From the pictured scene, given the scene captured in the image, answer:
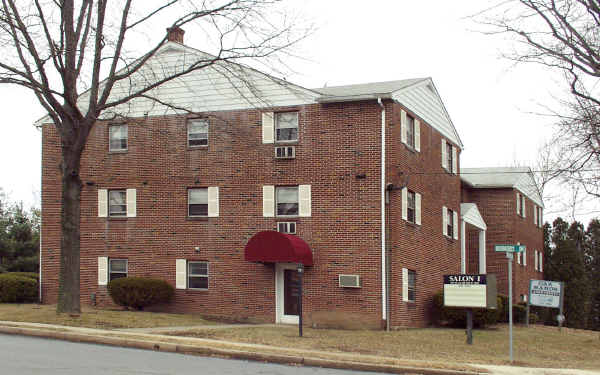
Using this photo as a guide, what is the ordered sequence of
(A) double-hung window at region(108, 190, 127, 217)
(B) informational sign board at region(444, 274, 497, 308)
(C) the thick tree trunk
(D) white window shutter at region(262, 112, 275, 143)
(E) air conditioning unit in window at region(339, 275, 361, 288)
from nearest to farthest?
(B) informational sign board at region(444, 274, 497, 308) < (C) the thick tree trunk < (E) air conditioning unit in window at region(339, 275, 361, 288) < (D) white window shutter at region(262, 112, 275, 143) < (A) double-hung window at region(108, 190, 127, 217)

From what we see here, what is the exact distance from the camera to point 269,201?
27.8 meters

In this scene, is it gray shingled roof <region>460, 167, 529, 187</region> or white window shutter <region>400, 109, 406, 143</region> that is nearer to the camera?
white window shutter <region>400, 109, 406, 143</region>

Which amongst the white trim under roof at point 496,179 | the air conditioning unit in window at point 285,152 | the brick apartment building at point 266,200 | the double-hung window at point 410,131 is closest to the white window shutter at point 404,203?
the brick apartment building at point 266,200

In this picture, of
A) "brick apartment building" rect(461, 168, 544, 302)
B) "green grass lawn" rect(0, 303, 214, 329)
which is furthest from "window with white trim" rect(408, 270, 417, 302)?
"brick apartment building" rect(461, 168, 544, 302)

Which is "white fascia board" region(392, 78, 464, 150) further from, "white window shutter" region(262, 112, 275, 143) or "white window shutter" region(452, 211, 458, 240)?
"white window shutter" region(262, 112, 275, 143)

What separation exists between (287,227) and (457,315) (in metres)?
7.12

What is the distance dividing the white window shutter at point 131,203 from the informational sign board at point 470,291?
42.1 ft

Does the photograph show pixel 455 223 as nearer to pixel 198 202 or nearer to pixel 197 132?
pixel 198 202

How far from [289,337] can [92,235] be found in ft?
40.3

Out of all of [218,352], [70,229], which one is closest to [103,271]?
[70,229]

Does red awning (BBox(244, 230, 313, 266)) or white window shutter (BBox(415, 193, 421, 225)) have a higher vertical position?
white window shutter (BBox(415, 193, 421, 225))

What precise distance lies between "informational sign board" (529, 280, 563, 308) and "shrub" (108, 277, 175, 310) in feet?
41.3

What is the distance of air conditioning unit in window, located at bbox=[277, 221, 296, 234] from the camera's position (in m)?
27.4

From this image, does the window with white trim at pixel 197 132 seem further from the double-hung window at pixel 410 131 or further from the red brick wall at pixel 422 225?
the double-hung window at pixel 410 131
